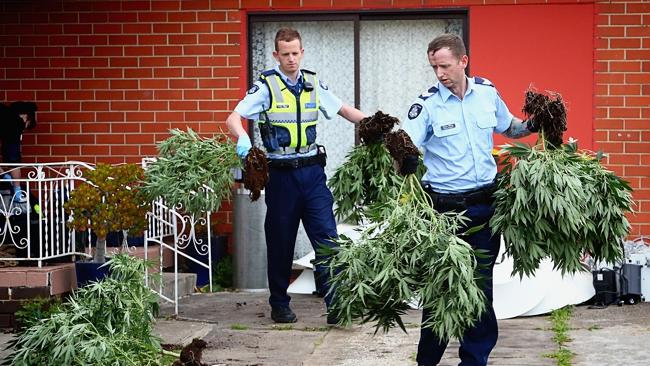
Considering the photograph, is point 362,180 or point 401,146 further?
point 362,180

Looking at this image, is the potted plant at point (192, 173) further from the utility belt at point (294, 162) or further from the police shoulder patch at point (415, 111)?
the police shoulder patch at point (415, 111)

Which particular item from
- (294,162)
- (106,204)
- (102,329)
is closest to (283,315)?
(294,162)

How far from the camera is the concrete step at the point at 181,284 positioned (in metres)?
9.88

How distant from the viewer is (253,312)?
31.3 feet

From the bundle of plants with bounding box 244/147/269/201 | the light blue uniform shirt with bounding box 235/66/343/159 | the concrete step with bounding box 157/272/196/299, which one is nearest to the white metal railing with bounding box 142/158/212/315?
the concrete step with bounding box 157/272/196/299

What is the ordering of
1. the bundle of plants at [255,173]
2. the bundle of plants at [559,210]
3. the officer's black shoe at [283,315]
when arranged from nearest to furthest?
the bundle of plants at [559,210], the bundle of plants at [255,173], the officer's black shoe at [283,315]

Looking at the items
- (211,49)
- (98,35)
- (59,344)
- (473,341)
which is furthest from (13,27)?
(473,341)

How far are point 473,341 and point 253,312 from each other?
3.41 meters

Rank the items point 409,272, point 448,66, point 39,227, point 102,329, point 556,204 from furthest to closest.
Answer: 1. point 39,227
2. point 102,329
3. point 448,66
4. point 556,204
5. point 409,272

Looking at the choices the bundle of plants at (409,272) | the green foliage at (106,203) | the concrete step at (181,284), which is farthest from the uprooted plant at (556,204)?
the concrete step at (181,284)

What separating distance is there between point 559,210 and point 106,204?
369cm

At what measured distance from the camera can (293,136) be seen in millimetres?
8422

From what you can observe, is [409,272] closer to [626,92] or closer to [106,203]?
[106,203]

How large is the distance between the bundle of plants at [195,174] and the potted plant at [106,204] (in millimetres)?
197
